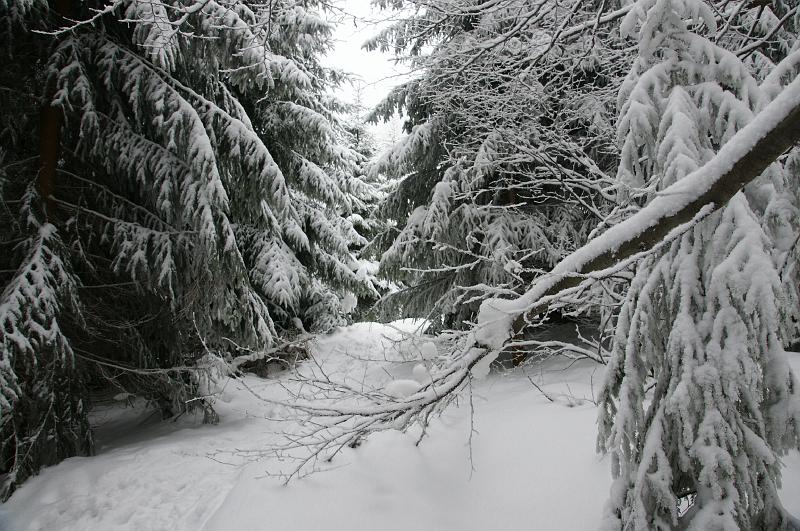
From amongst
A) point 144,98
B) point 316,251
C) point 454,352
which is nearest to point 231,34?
point 144,98

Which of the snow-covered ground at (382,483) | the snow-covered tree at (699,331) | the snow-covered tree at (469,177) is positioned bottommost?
the snow-covered ground at (382,483)

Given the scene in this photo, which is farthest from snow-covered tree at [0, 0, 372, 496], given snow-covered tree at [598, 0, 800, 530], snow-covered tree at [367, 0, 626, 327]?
snow-covered tree at [598, 0, 800, 530]

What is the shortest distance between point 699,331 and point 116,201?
623cm

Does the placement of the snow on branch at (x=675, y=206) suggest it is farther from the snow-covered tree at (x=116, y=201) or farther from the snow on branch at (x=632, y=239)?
the snow-covered tree at (x=116, y=201)

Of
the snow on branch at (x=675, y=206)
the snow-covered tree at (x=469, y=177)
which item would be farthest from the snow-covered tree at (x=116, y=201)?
the snow on branch at (x=675, y=206)

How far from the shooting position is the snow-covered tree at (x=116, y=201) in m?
4.48

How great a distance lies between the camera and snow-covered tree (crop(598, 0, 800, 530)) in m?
1.63

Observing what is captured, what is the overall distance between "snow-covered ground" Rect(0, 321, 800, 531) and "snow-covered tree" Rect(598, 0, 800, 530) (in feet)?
3.04

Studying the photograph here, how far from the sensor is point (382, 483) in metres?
3.27

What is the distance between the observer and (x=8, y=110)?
15.8 feet

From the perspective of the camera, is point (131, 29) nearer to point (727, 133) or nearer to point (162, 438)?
point (162, 438)

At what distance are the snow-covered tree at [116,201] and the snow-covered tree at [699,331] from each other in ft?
11.7

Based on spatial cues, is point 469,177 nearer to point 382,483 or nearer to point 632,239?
point 382,483

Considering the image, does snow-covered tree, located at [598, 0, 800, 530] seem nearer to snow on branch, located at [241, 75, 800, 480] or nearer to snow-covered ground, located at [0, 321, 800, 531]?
snow on branch, located at [241, 75, 800, 480]
